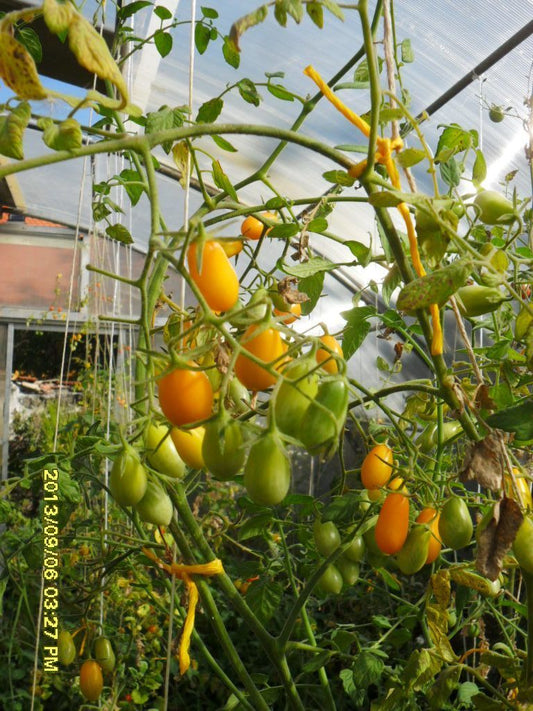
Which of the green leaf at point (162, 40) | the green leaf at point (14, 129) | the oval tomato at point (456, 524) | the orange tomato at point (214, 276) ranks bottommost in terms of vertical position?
the oval tomato at point (456, 524)

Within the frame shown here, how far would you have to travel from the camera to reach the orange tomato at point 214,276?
40 cm

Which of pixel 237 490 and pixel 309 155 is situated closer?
pixel 309 155

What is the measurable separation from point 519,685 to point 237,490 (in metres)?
3.52

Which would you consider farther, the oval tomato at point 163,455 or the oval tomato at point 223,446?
the oval tomato at point 163,455

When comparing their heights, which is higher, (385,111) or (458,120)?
(458,120)

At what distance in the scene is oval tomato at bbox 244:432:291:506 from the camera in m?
0.37

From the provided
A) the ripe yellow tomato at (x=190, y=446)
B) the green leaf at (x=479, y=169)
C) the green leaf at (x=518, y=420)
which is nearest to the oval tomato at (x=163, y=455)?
the ripe yellow tomato at (x=190, y=446)

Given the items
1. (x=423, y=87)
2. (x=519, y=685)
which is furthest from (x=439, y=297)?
(x=423, y=87)

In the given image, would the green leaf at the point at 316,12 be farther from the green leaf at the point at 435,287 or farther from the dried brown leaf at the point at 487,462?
the dried brown leaf at the point at 487,462

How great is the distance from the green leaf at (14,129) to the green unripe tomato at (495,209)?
0.33 meters

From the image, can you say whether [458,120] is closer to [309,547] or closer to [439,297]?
[309,547]

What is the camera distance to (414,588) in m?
3.04

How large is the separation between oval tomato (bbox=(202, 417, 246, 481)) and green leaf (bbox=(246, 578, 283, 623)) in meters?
0.43

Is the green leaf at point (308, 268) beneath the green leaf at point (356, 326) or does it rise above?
above
